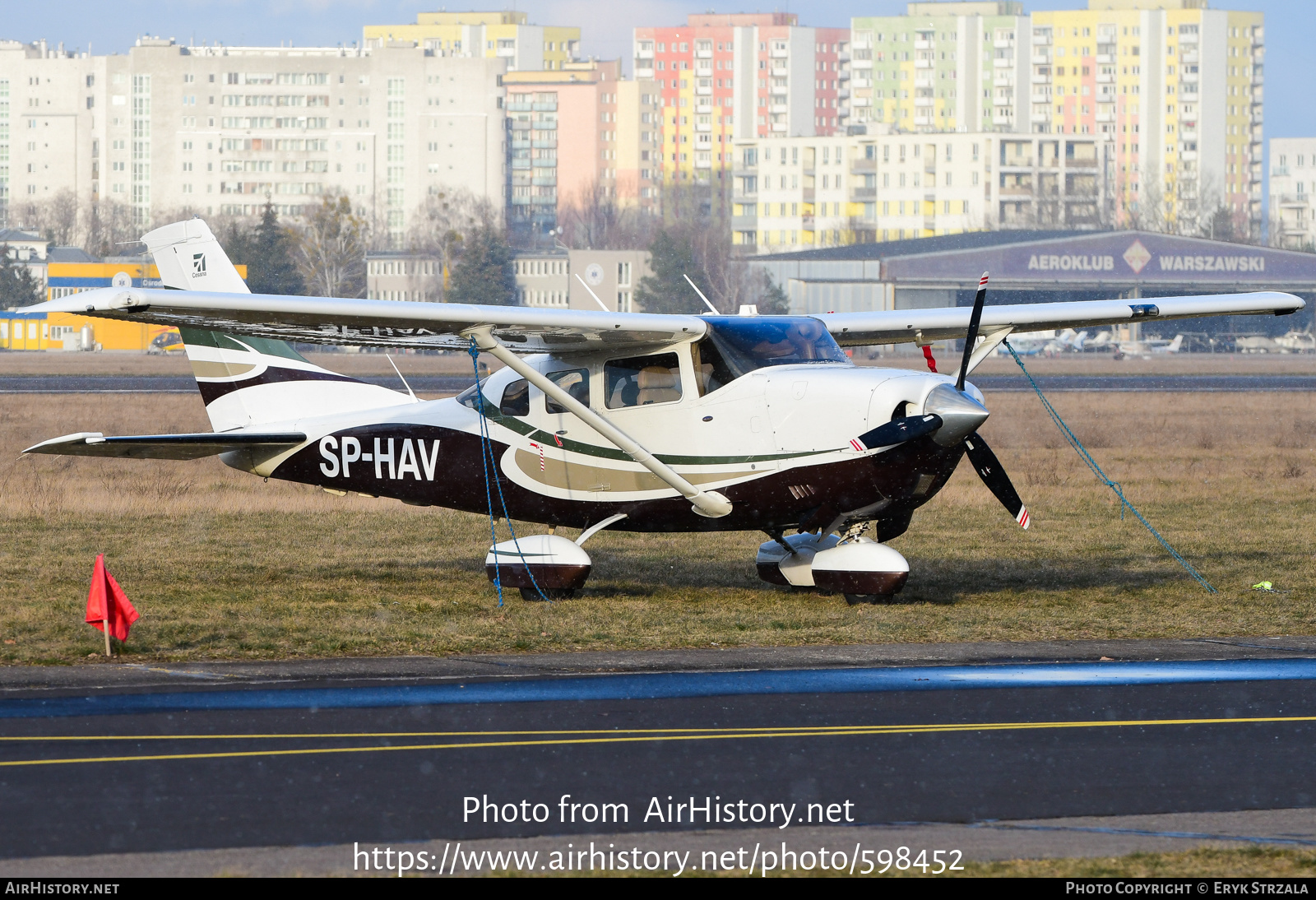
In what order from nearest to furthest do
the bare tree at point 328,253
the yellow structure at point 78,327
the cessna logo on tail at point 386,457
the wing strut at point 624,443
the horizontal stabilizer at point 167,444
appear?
the wing strut at point 624,443 < the horizontal stabilizer at point 167,444 < the cessna logo on tail at point 386,457 < the yellow structure at point 78,327 < the bare tree at point 328,253

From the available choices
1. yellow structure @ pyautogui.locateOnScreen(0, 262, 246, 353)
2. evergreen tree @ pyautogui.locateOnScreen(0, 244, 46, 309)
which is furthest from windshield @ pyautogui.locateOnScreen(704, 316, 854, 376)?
evergreen tree @ pyautogui.locateOnScreen(0, 244, 46, 309)

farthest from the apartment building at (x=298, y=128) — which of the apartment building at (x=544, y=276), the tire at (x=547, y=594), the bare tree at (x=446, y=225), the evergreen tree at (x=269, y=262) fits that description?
the tire at (x=547, y=594)

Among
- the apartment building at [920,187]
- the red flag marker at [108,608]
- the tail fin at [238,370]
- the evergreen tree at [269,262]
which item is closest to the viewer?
the red flag marker at [108,608]

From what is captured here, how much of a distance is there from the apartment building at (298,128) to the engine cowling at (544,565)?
18420 centimetres

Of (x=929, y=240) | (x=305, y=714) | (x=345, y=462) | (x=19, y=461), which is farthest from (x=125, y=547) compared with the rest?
(x=929, y=240)

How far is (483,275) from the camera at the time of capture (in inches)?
4843

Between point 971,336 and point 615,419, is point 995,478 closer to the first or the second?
point 971,336

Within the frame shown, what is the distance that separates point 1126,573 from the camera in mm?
17125

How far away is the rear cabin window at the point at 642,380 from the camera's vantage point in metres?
14.7

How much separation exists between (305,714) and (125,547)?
9279mm

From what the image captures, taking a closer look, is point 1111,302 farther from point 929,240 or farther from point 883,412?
point 929,240

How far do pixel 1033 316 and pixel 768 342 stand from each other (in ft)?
11.2

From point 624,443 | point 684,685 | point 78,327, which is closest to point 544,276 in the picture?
point 78,327

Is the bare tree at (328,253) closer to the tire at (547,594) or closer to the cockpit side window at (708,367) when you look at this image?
the tire at (547,594)
